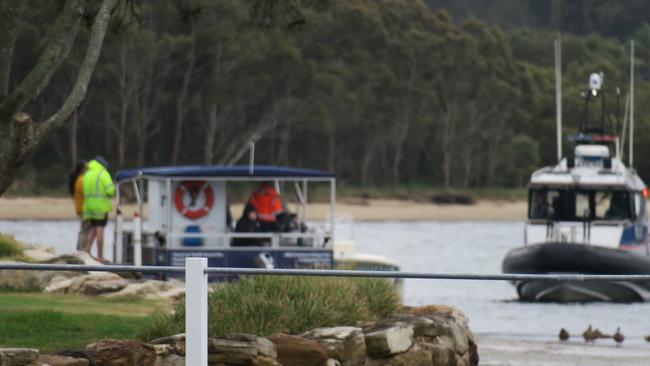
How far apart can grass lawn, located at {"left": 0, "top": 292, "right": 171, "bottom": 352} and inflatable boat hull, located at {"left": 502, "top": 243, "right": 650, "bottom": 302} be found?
52.5ft

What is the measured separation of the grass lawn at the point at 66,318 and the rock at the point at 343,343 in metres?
1.64

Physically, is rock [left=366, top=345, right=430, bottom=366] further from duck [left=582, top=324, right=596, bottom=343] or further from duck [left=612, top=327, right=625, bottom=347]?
duck [left=582, top=324, right=596, bottom=343]

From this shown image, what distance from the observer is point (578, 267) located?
108 feet

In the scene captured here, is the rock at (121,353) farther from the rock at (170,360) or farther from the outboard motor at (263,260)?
the outboard motor at (263,260)

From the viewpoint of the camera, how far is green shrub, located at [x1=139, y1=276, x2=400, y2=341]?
46.1ft

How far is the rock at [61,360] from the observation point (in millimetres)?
11219

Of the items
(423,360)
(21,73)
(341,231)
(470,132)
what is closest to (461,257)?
(21,73)

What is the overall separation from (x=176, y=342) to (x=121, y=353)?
2.25ft

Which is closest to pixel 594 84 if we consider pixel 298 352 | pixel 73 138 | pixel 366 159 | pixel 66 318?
pixel 66 318

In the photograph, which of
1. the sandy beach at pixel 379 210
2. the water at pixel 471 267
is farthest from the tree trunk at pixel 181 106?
the water at pixel 471 267

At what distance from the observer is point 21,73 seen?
213ft

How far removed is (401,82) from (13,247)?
64052 millimetres

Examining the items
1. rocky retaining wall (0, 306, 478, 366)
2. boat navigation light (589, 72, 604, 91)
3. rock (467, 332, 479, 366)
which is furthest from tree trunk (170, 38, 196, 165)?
rocky retaining wall (0, 306, 478, 366)

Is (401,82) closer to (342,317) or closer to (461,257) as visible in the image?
(461,257)
